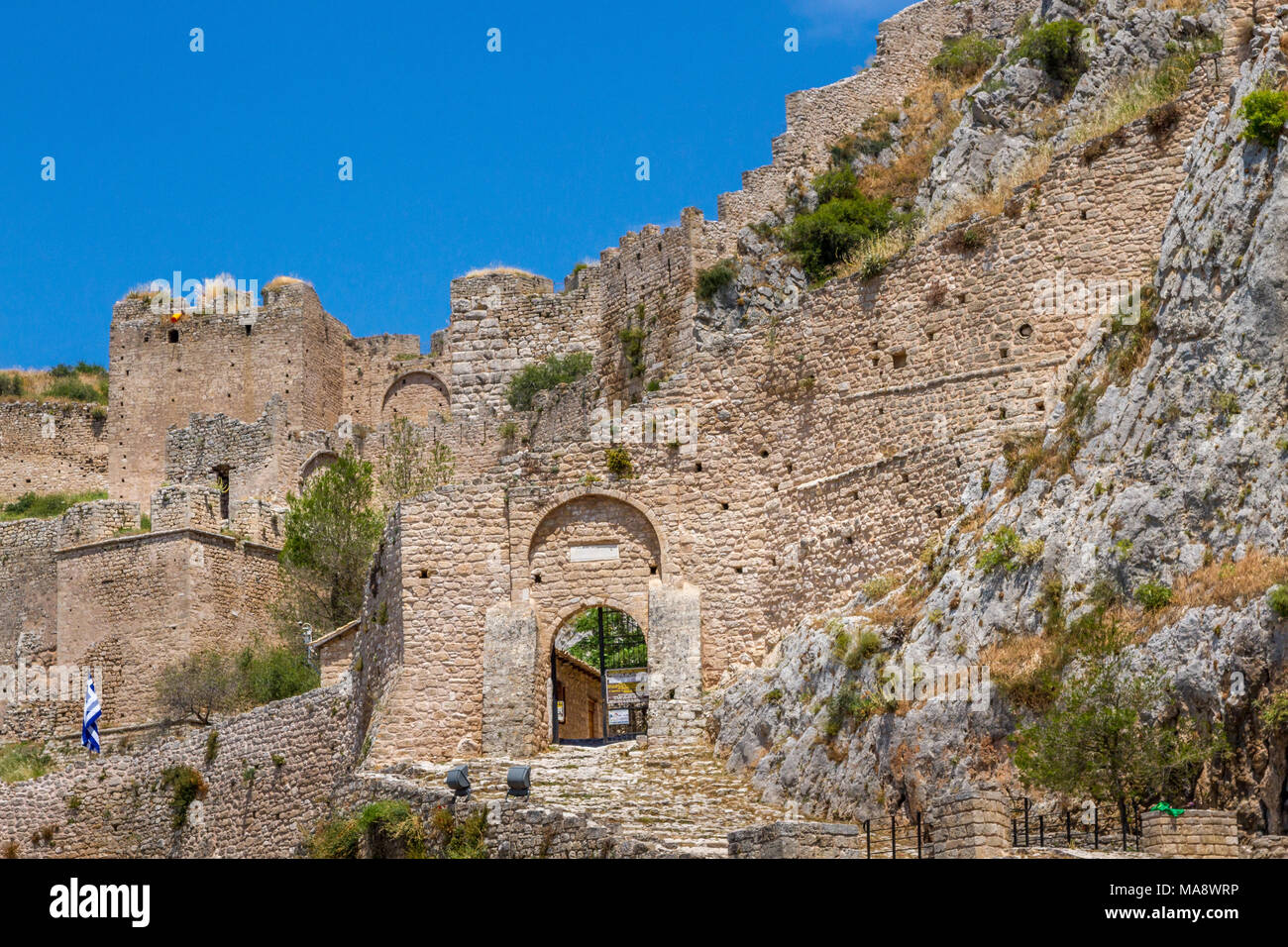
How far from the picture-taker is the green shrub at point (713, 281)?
3756 centimetres

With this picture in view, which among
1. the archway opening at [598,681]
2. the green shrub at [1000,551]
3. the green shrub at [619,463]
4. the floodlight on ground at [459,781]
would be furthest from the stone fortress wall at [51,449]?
the green shrub at [1000,551]

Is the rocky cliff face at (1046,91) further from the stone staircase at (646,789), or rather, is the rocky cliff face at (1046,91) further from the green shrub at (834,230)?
the stone staircase at (646,789)

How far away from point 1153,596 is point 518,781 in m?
7.74

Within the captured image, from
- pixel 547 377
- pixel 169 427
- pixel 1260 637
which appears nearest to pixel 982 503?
pixel 1260 637

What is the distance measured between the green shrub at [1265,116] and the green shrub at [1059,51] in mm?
11518

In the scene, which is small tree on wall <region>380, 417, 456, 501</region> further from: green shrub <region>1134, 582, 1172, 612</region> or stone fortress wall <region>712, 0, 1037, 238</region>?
green shrub <region>1134, 582, 1172, 612</region>

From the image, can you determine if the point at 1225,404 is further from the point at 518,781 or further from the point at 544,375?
the point at 544,375

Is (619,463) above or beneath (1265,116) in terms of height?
beneath

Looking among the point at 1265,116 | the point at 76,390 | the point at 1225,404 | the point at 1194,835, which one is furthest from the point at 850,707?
the point at 76,390

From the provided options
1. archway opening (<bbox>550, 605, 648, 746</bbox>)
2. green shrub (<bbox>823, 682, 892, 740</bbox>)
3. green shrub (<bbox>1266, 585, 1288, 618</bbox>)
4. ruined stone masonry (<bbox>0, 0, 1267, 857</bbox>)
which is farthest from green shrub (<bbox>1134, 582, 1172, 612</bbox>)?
archway opening (<bbox>550, 605, 648, 746</bbox>)

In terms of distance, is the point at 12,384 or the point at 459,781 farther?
the point at 12,384

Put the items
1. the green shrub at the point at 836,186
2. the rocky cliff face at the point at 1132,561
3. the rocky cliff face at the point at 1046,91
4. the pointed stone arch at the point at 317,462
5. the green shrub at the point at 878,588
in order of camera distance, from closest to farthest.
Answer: the rocky cliff face at the point at 1132,561 → the green shrub at the point at 878,588 → the rocky cliff face at the point at 1046,91 → the green shrub at the point at 836,186 → the pointed stone arch at the point at 317,462

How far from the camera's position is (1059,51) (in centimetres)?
3541
